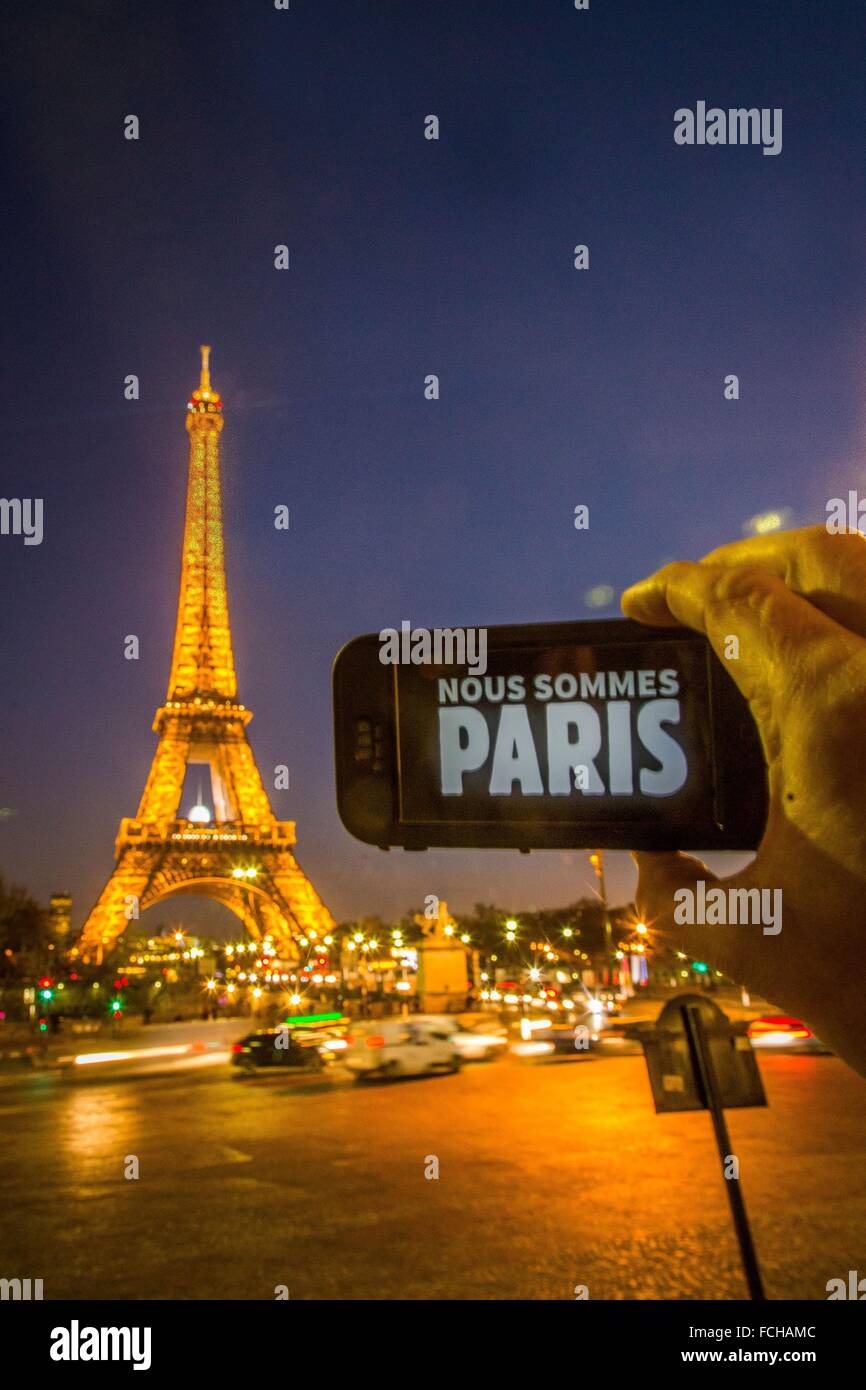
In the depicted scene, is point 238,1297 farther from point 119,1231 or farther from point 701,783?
point 701,783

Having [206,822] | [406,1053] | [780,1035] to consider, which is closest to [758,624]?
[406,1053]

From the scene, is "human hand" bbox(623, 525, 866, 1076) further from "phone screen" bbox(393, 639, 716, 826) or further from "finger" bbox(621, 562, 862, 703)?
"phone screen" bbox(393, 639, 716, 826)

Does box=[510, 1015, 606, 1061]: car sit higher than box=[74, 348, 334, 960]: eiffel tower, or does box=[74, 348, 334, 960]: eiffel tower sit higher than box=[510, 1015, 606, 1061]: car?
box=[74, 348, 334, 960]: eiffel tower

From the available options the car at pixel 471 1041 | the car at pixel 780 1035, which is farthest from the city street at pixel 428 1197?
the car at pixel 471 1041

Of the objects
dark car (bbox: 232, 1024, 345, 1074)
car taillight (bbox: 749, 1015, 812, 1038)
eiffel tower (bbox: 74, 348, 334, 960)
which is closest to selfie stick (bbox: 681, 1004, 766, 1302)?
dark car (bbox: 232, 1024, 345, 1074)

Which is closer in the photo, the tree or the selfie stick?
the selfie stick
